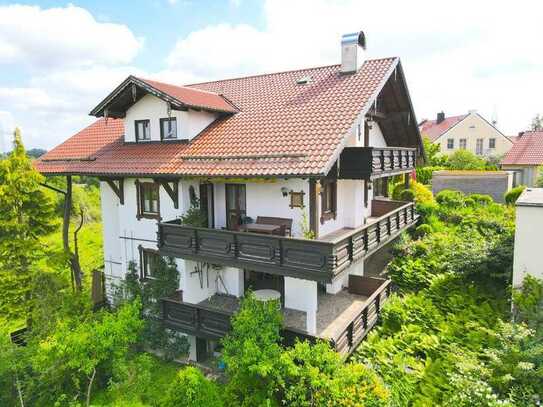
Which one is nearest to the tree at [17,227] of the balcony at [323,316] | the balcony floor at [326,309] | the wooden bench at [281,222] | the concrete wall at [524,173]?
the balcony at [323,316]

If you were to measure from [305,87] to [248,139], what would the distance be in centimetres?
423

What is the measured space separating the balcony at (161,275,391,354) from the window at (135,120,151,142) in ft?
21.7

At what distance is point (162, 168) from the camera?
42.6 ft

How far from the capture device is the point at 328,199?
45.0 feet

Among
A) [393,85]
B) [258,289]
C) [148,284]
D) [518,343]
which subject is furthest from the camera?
[393,85]

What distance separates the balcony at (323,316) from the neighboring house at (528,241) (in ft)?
13.7

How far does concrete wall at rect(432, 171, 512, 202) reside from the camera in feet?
88.2

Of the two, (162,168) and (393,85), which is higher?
(393,85)

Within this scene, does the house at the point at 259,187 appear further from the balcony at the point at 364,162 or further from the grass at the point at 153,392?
the grass at the point at 153,392

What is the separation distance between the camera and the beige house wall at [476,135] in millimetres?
44656

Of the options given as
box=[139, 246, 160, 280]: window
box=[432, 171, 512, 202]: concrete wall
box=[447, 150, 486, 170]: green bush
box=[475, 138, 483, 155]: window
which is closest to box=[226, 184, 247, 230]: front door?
box=[139, 246, 160, 280]: window

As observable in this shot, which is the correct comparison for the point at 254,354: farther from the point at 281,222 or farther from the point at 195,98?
the point at 195,98

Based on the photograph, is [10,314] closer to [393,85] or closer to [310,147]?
[310,147]

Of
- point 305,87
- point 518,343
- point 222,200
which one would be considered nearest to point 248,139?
point 222,200
